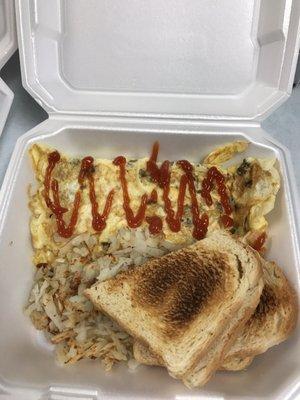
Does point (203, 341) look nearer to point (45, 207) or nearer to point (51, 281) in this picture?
point (51, 281)

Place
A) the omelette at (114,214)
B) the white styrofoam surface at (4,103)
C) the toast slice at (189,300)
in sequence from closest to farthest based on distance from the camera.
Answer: the toast slice at (189,300)
the omelette at (114,214)
the white styrofoam surface at (4,103)

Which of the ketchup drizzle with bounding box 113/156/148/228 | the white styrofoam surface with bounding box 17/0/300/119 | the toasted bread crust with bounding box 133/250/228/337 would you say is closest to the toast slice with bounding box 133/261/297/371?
the toasted bread crust with bounding box 133/250/228/337

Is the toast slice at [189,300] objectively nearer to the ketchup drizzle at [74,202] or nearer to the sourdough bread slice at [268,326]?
the sourdough bread slice at [268,326]

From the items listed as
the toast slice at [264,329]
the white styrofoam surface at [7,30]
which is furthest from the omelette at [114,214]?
the white styrofoam surface at [7,30]

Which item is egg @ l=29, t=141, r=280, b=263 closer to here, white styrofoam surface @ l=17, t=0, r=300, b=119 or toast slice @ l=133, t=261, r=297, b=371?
white styrofoam surface @ l=17, t=0, r=300, b=119

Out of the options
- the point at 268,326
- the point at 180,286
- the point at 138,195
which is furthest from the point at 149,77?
the point at 268,326

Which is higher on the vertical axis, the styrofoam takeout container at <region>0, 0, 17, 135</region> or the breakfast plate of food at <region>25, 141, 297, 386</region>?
the styrofoam takeout container at <region>0, 0, 17, 135</region>
